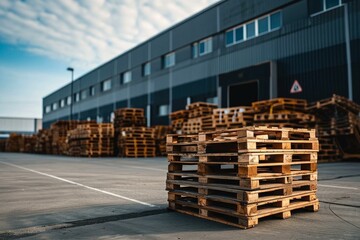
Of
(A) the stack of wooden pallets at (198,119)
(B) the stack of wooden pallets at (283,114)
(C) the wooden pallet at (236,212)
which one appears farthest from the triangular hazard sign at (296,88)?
(C) the wooden pallet at (236,212)

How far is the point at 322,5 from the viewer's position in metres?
18.1

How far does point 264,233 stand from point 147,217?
1643 millimetres

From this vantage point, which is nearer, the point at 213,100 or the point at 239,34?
the point at 239,34

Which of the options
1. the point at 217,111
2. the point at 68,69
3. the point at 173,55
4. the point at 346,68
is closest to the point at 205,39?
the point at 173,55

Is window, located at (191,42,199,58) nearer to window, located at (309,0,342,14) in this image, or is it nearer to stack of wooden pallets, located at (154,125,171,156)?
stack of wooden pallets, located at (154,125,171,156)

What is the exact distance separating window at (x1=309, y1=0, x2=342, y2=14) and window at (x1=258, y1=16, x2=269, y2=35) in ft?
10.3

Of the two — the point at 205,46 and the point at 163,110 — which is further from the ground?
the point at 205,46

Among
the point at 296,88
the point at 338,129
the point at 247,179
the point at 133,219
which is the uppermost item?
the point at 296,88

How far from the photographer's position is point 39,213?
482 centimetres

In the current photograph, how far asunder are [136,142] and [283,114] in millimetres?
11018

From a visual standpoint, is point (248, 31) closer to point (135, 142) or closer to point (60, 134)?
point (135, 142)

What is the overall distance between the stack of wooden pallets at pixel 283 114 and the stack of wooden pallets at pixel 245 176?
10.0m

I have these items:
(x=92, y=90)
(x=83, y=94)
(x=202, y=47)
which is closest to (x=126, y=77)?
(x=92, y=90)

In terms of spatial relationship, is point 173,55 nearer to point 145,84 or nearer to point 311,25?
point 145,84
